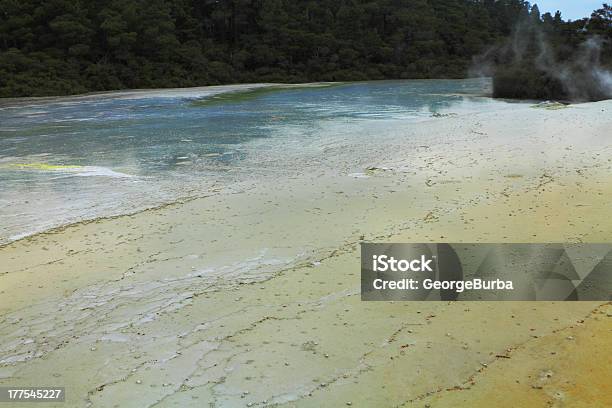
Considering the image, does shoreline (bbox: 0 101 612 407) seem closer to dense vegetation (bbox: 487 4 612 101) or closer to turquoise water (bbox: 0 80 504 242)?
turquoise water (bbox: 0 80 504 242)

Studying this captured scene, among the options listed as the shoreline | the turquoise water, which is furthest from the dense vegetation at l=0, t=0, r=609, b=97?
the shoreline

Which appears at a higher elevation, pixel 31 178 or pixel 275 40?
pixel 275 40

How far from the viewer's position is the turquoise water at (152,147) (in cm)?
716

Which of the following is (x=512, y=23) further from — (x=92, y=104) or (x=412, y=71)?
(x=92, y=104)

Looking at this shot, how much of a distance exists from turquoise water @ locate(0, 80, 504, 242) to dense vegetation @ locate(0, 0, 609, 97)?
48.3 ft

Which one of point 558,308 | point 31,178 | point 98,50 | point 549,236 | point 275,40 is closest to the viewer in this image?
point 558,308

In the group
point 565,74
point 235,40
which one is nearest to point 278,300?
point 565,74

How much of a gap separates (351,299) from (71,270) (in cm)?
228

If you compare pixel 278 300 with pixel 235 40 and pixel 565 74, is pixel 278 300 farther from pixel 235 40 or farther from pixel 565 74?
pixel 235 40

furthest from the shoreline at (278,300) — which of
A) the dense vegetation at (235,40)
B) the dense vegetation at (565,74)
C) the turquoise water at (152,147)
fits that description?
the dense vegetation at (235,40)

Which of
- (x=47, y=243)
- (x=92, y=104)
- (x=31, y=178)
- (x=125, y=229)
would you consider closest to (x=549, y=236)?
(x=125, y=229)

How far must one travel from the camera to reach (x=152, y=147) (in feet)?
36.9

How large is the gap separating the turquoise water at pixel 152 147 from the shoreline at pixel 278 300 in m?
0.89

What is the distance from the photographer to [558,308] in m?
3.98
